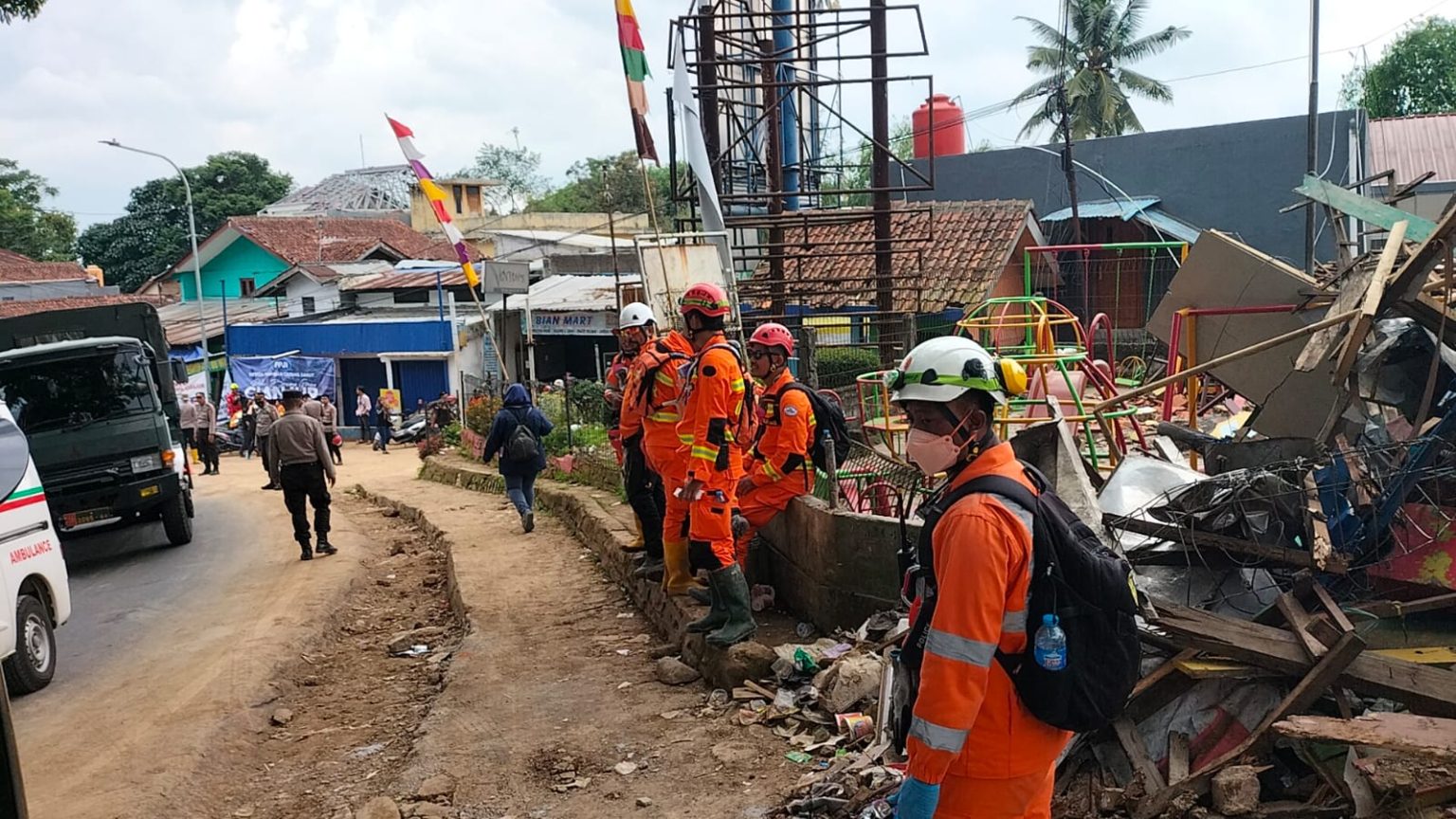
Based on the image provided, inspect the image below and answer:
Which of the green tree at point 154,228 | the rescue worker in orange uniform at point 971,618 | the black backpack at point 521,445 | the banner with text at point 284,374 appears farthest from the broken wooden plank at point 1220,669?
the green tree at point 154,228

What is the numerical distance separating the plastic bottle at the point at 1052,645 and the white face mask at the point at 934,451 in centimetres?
47

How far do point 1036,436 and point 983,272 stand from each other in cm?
1575

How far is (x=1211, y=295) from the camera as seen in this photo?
764 centimetres

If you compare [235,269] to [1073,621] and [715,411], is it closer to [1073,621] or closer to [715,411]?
[715,411]

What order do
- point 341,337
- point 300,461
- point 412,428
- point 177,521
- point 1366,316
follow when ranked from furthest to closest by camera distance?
point 341,337, point 412,428, point 177,521, point 300,461, point 1366,316

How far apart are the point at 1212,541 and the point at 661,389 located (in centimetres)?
337

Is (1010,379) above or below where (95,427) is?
above

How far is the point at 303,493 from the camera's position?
1230 centimetres

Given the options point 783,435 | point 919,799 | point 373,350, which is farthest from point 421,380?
point 919,799

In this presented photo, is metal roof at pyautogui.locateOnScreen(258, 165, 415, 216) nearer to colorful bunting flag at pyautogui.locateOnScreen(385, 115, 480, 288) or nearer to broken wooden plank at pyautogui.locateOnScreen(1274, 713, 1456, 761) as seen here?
colorful bunting flag at pyautogui.locateOnScreen(385, 115, 480, 288)

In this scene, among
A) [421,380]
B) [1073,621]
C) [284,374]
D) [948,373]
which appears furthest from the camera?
[284,374]

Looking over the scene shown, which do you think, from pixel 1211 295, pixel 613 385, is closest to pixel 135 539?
pixel 613 385

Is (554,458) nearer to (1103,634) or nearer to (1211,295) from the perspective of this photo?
(1211,295)

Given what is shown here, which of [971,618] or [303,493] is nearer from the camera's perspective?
[971,618]
